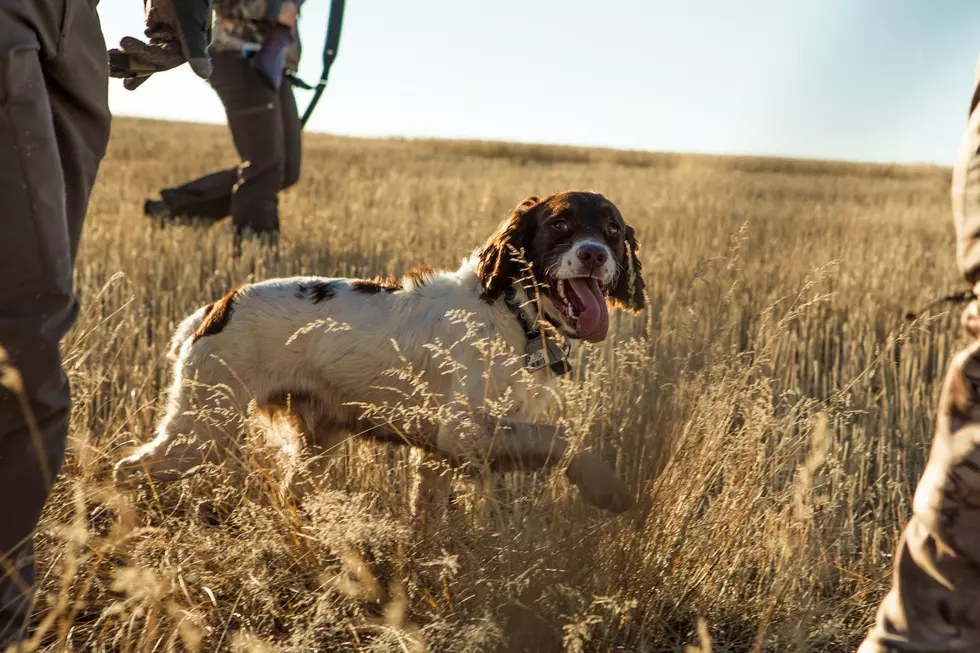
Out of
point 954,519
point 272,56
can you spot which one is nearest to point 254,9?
point 272,56

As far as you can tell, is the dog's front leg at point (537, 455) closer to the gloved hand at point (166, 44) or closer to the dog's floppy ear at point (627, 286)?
the dog's floppy ear at point (627, 286)

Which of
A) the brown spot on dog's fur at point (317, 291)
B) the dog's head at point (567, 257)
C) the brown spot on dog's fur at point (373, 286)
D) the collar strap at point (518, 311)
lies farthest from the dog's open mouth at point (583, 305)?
the brown spot on dog's fur at point (317, 291)

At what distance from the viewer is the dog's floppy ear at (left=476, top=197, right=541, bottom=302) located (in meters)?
3.07

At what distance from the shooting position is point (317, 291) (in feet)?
10.4

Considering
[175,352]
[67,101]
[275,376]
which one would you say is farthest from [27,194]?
[175,352]

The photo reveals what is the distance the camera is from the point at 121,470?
3041 millimetres

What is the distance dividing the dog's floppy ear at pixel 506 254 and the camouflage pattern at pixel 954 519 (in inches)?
59.7

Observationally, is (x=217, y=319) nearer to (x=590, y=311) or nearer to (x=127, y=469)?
(x=127, y=469)

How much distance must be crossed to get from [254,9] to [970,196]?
5528 mm

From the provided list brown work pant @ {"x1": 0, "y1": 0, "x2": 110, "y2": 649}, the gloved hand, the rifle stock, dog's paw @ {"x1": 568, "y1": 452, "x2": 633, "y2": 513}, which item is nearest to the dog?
dog's paw @ {"x1": 568, "y1": 452, "x2": 633, "y2": 513}

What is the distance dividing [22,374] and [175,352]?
1.50m

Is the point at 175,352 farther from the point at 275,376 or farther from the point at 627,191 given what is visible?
the point at 627,191

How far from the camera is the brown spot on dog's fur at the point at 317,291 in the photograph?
10.3ft

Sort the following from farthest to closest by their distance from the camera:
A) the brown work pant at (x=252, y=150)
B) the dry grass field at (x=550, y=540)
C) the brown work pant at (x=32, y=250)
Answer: the brown work pant at (x=252, y=150) < the dry grass field at (x=550, y=540) < the brown work pant at (x=32, y=250)
